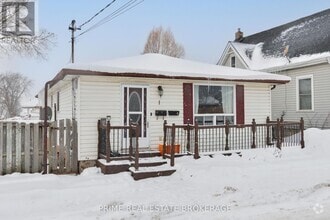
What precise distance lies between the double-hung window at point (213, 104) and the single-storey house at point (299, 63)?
19.2ft

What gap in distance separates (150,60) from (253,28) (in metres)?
30.8

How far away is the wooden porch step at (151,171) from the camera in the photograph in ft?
24.8

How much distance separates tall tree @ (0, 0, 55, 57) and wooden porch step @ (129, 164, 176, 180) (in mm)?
15296

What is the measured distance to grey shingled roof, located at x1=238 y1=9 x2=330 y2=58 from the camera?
50.7ft

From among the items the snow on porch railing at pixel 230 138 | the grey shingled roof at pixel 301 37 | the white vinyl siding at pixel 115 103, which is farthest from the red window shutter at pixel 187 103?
the grey shingled roof at pixel 301 37

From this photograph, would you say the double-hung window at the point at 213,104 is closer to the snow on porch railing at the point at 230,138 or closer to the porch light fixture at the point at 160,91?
the snow on porch railing at the point at 230,138

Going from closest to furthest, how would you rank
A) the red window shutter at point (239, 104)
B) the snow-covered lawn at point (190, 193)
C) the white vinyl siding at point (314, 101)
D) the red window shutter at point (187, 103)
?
the snow-covered lawn at point (190, 193) → the red window shutter at point (187, 103) → the red window shutter at point (239, 104) → the white vinyl siding at point (314, 101)

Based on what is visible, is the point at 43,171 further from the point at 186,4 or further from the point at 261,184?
the point at 186,4

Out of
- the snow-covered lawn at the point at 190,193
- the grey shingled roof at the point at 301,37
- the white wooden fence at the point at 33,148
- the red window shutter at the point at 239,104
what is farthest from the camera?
the grey shingled roof at the point at 301,37

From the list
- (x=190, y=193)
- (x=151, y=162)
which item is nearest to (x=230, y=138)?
(x=151, y=162)

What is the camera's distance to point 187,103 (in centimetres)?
1031

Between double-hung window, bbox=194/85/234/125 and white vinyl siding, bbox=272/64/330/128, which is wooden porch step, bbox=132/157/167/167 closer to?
double-hung window, bbox=194/85/234/125

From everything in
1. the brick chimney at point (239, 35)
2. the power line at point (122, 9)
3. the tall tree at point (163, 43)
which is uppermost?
the tall tree at point (163, 43)

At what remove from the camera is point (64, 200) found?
5945 millimetres
